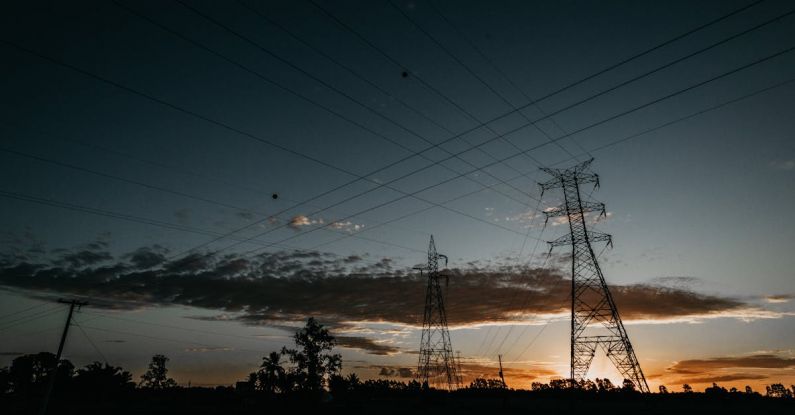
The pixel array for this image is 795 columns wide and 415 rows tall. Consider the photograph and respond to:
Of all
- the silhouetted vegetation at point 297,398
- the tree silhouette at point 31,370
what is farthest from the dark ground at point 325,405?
the tree silhouette at point 31,370

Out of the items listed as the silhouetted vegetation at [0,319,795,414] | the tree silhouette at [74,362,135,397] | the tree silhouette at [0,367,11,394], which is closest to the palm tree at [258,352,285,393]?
the silhouetted vegetation at [0,319,795,414]

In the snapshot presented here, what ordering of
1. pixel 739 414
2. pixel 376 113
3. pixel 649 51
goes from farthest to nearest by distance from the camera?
1. pixel 739 414
2. pixel 376 113
3. pixel 649 51

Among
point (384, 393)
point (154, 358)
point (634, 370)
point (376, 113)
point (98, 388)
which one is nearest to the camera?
point (376, 113)

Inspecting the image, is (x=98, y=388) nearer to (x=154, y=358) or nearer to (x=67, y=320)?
(x=154, y=358)

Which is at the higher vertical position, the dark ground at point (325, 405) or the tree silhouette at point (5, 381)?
the dark ground at point (325, 405)

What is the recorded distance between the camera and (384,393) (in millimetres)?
133375

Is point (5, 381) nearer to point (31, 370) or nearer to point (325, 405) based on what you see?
point (31, 370)

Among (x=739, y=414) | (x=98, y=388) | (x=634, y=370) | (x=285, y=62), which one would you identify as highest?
(x=285, y=62)

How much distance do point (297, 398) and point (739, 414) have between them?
81848mm

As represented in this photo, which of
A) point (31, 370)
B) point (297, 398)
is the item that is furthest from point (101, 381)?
point (297, 398)

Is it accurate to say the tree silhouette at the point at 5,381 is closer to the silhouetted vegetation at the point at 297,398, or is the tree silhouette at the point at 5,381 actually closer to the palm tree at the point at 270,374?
the silhouetted vegetation at the point at 297,398

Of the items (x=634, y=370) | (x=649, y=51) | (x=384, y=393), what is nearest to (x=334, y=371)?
(x=384, y=393)

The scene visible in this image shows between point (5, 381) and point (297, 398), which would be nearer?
point (297, 398)

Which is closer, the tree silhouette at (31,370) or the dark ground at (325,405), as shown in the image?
the dark ground at (325,405)
